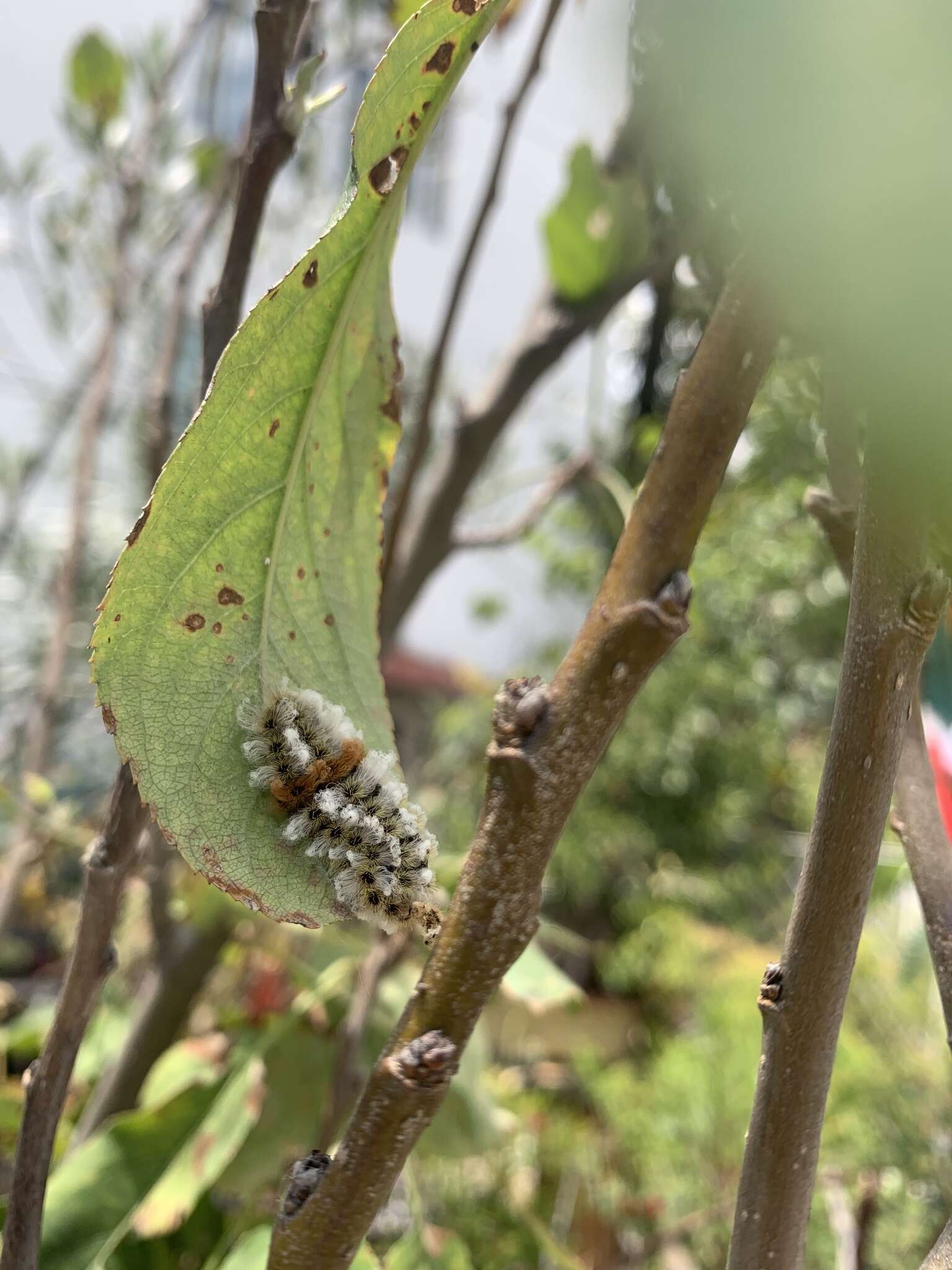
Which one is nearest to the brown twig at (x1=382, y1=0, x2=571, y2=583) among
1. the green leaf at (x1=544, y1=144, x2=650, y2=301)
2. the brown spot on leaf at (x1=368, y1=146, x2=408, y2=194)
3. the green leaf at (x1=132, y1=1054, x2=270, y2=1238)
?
the green leaf at (x1=544, y1=144, x2=650, y2=301)

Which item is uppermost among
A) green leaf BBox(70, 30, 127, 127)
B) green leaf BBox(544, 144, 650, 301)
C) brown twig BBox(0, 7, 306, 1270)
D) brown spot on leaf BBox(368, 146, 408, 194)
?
green leaf BBox(70, 30, 127, 127)

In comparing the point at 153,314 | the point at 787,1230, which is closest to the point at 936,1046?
the point at 787,1230

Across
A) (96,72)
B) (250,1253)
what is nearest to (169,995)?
(250,1253)

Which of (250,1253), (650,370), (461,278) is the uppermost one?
(650,370)

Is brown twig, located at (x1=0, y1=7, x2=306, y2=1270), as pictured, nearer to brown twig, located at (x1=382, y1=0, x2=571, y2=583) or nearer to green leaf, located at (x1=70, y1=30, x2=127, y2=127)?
brown twig, located at (x1=382, y1=0, x2=571, y2=583)

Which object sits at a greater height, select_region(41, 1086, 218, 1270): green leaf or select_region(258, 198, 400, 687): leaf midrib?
select_region(258, 198, 400, 687): leaf midrib

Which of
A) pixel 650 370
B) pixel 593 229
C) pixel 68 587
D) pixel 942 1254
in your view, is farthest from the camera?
pixel 650 370

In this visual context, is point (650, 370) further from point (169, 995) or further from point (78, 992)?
point (78, 992)
